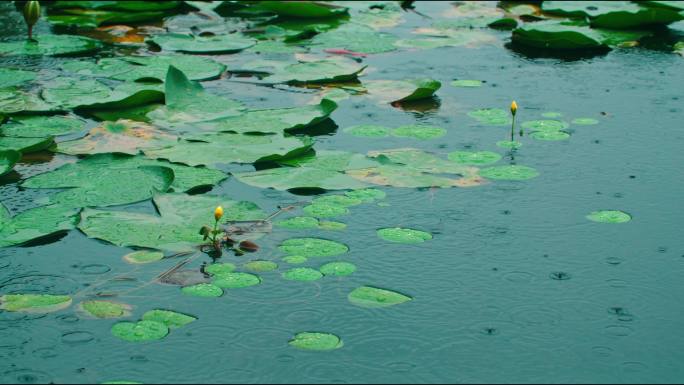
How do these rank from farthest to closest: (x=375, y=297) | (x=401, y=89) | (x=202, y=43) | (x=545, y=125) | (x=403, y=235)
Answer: (x=202, y=43) → (x=401, y=89) → (x=545, y=125) → (x=403, y=235) → (x=375, y=297)

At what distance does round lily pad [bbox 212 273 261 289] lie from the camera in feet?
9.57

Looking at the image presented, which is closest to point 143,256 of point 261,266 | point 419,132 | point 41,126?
point 261,266

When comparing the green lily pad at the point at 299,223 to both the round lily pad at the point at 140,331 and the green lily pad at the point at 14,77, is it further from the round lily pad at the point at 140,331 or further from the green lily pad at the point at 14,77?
the green lily pad at the point at 14,77

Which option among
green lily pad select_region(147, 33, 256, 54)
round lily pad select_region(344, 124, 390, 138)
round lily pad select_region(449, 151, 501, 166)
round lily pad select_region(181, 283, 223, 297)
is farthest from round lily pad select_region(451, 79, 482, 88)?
round lily pad select_region(181, 283, 223, 297)

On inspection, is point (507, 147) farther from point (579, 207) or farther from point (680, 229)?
point (680, 229)

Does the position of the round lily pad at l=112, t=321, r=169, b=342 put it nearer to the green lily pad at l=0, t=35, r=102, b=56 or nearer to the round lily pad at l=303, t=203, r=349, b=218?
the round lily pad at l=303, t=203, r=349, b=218

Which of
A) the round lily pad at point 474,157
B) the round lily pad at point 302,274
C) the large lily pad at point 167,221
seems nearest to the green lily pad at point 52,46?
the large lily pad at point 167,221

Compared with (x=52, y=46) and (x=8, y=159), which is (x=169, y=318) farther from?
(x=52, y=46)

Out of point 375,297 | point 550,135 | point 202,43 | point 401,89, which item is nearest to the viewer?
point 375,297

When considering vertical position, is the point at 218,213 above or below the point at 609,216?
above

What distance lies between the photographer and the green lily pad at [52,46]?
17.6 ft

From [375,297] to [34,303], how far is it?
37.6 inches

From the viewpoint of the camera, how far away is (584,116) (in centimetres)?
443

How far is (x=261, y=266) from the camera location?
9.95 feet
